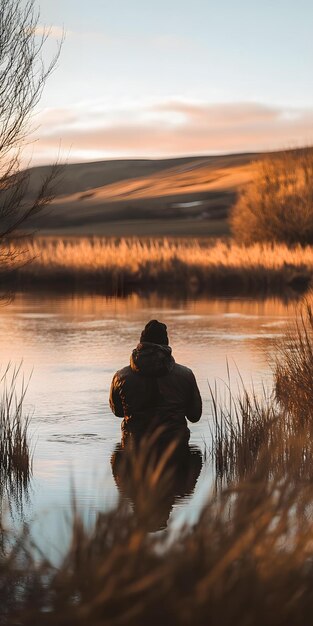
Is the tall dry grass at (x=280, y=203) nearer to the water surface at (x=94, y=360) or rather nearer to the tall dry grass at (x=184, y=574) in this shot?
the water surface at (x=94, y=360)

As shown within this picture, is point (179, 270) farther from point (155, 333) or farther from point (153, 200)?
point (153, 200)

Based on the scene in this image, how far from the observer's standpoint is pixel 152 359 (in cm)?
864

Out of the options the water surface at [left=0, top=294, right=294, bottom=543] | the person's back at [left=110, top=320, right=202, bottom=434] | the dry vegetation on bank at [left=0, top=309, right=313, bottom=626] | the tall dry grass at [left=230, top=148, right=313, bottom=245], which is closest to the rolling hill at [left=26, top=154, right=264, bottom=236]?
the tall dry grass at [left=230, top=148, right=313, bottom=245]

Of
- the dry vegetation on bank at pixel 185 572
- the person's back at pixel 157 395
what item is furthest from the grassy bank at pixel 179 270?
the dry vegetation on bank at pixel 185 572

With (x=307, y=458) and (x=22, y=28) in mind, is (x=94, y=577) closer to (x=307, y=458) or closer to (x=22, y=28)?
(x=307, y=458)

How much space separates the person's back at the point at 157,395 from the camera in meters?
8.79

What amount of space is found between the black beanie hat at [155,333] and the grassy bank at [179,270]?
79.5 feet

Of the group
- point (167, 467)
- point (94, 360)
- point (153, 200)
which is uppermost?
point (153, 200)

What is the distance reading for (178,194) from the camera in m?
128

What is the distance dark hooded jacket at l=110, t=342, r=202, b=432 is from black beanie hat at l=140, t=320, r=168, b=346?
5.3 inches

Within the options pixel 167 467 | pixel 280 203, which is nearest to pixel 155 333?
pixel 167 467

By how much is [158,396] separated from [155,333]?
0.58 meters

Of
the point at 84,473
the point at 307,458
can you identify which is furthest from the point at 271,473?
the point at 84,473

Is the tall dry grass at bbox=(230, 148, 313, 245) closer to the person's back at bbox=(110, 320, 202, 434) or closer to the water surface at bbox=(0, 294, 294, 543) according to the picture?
the water surface at bbox=(0, 294, 294, 543)
